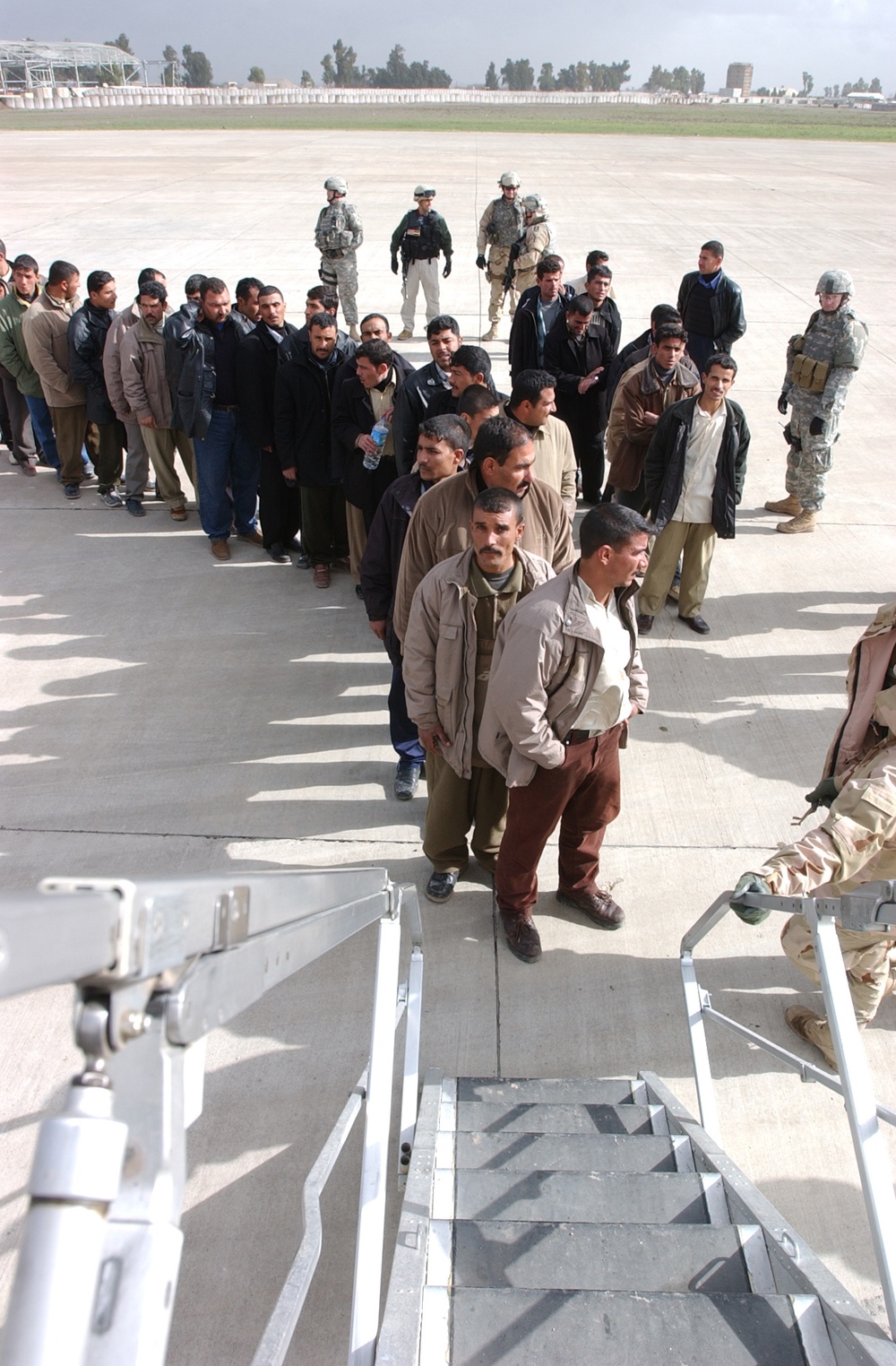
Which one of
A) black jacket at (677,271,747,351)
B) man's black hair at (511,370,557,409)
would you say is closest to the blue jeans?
man's black hair at (511,370,557,409)

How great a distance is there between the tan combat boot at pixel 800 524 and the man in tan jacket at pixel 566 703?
12.9ft

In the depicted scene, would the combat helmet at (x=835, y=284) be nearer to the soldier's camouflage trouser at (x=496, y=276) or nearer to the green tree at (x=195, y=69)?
the soldier's camouflage trouser at (x=496, y=276)

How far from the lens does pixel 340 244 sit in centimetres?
1013

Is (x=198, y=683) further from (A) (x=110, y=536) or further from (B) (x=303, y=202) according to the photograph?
(B) (x=303, y=202)

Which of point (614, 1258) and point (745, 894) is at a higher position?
point (745, 894)

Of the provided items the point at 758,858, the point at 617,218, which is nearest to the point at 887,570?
the point at 758,858

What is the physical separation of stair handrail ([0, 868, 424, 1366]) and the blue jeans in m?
5.63

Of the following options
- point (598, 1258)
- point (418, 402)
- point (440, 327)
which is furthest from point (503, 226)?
point (598, 1258)

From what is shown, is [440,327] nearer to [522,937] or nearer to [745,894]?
[522,937]

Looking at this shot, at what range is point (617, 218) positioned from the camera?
59.9 ft

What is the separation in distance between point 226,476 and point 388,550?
2.76m

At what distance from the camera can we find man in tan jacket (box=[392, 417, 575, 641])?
3.32 meters

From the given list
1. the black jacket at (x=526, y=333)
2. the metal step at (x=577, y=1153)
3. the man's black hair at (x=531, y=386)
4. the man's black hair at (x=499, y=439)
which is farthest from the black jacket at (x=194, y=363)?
the metal step at (x=577, y=1153)

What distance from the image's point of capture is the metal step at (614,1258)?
1816 mm
